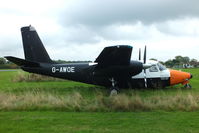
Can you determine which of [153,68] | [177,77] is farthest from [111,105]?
[177,77]

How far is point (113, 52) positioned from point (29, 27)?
7.31 meters

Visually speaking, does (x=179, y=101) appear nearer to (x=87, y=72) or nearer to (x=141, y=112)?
(x=141, y=112)

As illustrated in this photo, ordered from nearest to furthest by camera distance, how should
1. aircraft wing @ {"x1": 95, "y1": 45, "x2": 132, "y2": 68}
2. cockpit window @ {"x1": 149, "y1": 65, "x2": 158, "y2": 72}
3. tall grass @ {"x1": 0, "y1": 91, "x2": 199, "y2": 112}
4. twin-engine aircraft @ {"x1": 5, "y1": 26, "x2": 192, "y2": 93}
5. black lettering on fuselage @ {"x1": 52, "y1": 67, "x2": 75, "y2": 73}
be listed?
tall grass @ {"x1": 0, "y1": 91, "x2": 199, "y2": 112} → aircraft wing @ {"x1": 95, "y1": 45, "x2": 132, "y2": 68} → twin-engine aircraft @ {"x1": 5, "y1": 26, "x2": 192, "y2": 93} → cockpit window @ {"x1": 149, "y1": 65, "x2": 158, "y2": 72} → black lettering on fuselage @ {"x1": 52, "y1": 67, "x2": 75, "y2": 73}

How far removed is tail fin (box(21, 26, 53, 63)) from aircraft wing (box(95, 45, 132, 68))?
4.92 meters

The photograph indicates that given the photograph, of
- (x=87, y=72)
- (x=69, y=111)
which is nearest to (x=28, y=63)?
(x=87, y=72)

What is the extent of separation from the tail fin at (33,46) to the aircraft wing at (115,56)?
492 cm

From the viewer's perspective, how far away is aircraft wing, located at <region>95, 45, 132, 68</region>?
38.9ft

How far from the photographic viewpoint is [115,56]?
12688 millimetres

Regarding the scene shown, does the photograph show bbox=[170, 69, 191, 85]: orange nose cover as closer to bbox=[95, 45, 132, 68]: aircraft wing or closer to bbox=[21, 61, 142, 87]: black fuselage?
bbox=[21, 61, 142, 87]: black fuselage

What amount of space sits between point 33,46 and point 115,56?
22.5 ft

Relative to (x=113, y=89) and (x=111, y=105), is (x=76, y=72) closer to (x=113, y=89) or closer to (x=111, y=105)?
(x=113, y=89)

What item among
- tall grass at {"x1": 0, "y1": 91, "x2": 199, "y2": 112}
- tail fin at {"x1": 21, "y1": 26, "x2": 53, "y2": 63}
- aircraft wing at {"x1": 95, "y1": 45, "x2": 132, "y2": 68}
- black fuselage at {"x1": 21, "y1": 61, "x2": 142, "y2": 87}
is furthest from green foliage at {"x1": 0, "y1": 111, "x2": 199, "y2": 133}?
tail fin at {"x1": 21, "y1": 26, "x2": 53, "y2": 63}

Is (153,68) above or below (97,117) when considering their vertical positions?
above

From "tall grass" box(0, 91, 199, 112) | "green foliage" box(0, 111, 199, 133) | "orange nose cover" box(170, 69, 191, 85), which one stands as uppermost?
"orange nose cover" box(170, 69, 191, 85)
